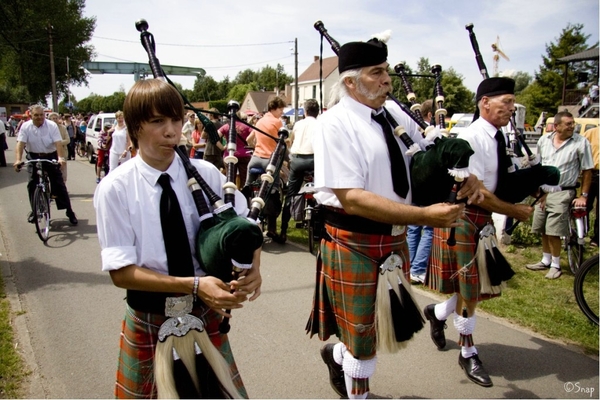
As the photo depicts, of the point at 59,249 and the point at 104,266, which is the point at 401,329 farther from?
the point at 59,249

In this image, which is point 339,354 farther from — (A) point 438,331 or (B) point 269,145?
(B) point 269,145

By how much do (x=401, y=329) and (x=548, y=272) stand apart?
150 inches

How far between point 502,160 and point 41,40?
143ft

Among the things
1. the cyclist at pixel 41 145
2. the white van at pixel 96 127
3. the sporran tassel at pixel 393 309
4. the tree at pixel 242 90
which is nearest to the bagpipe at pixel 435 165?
the sporran tassel at pixel 393 309

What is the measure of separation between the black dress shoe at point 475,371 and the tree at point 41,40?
130ft

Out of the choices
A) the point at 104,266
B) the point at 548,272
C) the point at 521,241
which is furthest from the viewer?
the point at 521,241

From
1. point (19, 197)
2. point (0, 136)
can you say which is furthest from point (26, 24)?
point (19, 197)

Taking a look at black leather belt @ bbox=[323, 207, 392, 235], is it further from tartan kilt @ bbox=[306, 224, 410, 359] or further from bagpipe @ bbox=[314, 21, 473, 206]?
bagpipe @ bbox=[314, 21, 473, 206]

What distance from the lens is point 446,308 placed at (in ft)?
11.1

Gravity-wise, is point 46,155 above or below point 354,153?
below

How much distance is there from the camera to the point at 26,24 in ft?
121

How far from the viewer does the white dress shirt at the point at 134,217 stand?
1.53m

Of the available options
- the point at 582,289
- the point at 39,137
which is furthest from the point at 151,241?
the point at 39,137

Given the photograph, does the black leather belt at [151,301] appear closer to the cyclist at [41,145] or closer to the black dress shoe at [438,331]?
the black dress shoe at [438,331]
